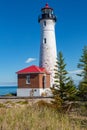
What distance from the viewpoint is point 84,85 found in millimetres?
21922

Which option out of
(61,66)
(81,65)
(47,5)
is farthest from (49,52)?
(81,65)

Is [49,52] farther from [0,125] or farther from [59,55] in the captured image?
[0,125]

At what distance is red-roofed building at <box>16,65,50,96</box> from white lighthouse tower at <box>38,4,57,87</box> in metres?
1.58

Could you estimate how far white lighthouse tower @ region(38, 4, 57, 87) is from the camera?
35406mm

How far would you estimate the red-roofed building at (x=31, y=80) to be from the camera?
108ft

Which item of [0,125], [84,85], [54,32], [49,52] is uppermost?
[54,32]

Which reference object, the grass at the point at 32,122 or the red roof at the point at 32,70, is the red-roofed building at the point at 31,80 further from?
the grass at the point at 32,122

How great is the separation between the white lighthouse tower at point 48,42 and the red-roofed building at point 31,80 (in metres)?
1.58

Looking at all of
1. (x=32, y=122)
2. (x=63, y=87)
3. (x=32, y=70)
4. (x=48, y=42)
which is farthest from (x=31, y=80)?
(x=32, y=122)

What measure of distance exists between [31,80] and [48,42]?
6.30 meters

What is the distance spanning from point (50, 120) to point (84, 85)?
16.4m

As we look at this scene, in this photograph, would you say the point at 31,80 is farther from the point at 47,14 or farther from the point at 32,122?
the point at 32,122

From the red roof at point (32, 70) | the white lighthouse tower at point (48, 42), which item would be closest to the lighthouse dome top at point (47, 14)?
the white lighthouse tower at point (48, 42)

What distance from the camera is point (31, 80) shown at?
Answer: 109 ft
